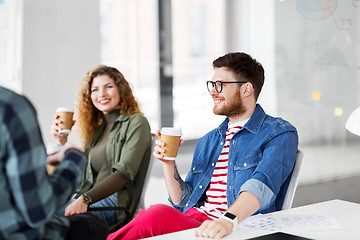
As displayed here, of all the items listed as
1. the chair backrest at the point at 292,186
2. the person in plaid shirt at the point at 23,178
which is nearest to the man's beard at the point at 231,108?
the chair backrest at the point at 292,186

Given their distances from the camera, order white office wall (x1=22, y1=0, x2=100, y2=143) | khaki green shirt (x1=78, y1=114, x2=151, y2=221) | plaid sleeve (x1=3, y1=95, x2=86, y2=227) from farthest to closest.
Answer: white office wall (x1=22, y1=0, x2=100, y2=143) < khaki green shirt (x1=78, y1=114, x2=151, y2=221) < plaid sleeve (x1=3, y1=95, x2=86, y2=227)

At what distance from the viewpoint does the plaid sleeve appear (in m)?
0.89

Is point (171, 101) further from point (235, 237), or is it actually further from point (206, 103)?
point (235, 237)

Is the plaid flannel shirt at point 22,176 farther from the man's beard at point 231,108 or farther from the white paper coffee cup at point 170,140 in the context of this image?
the man's beard at point 231,108

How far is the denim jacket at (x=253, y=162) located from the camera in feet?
A: 6.01

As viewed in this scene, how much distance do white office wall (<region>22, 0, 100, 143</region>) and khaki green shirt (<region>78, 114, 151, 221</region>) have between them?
1.24 m

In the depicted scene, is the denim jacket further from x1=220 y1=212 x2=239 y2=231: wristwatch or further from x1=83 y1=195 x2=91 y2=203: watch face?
x1=83 y1=195 x2=91 y2=203: watch face

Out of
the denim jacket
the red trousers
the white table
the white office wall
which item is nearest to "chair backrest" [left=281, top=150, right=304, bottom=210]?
the denim jacket

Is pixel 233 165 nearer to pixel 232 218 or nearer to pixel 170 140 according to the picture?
pixel 170 140

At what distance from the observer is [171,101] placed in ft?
15.4

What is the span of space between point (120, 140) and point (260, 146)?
35.3 inches

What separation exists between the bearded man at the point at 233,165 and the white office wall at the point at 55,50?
1.88 metres

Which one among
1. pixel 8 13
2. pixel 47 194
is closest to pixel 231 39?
pixel 8 13

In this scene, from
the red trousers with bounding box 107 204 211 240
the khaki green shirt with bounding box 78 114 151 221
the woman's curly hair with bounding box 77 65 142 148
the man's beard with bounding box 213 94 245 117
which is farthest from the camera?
the woman's curly hair with bounding box 77 65 142 148
